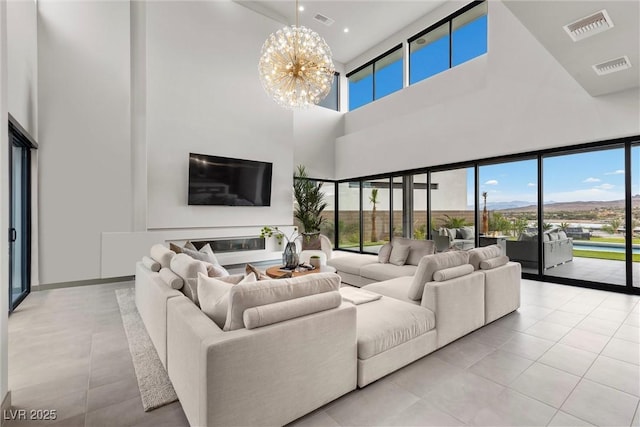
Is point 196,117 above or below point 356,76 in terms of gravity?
below

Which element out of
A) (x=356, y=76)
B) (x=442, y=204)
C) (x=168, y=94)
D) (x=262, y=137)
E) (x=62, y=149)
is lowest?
(x=442, y=204)

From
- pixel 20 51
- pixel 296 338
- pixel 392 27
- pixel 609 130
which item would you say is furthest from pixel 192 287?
pixel 392 27

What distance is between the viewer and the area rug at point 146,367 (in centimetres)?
203

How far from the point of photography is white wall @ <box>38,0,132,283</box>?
483 cm

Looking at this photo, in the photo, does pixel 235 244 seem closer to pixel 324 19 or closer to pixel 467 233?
pixel 467 233

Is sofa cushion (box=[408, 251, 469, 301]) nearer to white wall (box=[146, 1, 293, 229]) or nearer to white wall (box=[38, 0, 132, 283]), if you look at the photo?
white wall (box=[146, 1, 293, 229])

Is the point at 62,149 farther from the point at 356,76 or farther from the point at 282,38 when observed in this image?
the point at 356,76

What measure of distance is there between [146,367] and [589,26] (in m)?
4.86

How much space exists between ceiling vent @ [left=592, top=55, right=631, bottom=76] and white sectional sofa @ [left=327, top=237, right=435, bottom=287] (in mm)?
2925

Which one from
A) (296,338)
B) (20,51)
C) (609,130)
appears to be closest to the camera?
(296,338)

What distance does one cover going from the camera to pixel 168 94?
5824 millimetres

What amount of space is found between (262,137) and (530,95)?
5.32 meters

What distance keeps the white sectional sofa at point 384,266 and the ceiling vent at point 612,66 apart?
292 cm

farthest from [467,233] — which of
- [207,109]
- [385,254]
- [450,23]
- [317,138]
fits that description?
[207,109]
